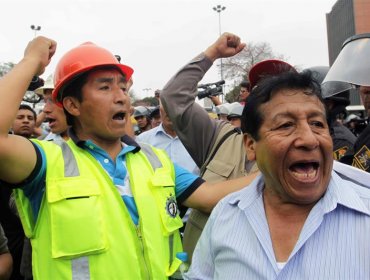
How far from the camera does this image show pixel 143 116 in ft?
29.2

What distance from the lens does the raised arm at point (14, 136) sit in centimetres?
177

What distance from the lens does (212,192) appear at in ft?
7.45

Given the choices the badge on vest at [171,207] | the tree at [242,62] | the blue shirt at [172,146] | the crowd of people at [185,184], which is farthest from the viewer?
the tree at [242,62]

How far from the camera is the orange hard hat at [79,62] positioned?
2219 millimetres

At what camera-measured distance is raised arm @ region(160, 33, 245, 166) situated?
262cm

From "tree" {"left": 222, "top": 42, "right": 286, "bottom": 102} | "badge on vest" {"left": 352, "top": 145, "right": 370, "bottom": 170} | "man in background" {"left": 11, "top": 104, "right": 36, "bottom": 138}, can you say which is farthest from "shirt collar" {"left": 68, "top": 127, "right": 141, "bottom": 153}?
"tree" {"left": 222, "top": 42, "right": 286, "bottom": 102}

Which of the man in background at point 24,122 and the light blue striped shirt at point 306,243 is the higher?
the light blue striped shirt at point 306,243

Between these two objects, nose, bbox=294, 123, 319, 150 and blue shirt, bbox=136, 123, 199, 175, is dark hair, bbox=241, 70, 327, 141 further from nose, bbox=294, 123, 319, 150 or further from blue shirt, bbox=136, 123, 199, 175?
blue shirt, bbox=136, 123, 199, 175

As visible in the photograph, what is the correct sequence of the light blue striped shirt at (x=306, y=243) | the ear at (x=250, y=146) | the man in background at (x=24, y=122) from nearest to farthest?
the light blue striped shirt at (x=306, y=243), the ear at (x=250, y=146), the man in background at (x=24, y=122)

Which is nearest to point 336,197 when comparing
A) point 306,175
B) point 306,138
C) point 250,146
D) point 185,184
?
point 306,175

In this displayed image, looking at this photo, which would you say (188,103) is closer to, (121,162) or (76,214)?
(121,162)

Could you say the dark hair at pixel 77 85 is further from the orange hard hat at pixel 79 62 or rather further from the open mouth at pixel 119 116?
the open mouth at pixel 119 116

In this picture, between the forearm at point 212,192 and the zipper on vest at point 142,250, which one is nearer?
the zipper on vest at point 142,250

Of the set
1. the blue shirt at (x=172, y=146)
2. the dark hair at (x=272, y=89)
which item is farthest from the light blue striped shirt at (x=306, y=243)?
the blue shirt at (x=172, y=146)
